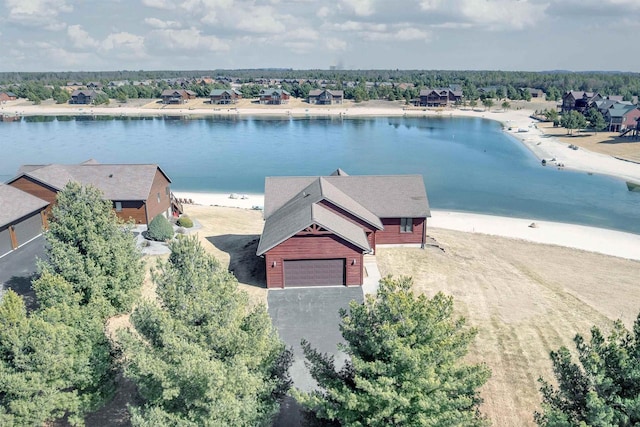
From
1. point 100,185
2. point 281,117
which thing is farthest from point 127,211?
point 281,117

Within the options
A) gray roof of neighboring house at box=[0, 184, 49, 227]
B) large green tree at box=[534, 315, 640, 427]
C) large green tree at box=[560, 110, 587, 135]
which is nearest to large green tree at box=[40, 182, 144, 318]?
gray roof of neighboring house at box=[0, 184, 49, 227]

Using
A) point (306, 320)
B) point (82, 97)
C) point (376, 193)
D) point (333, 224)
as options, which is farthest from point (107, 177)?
point (82, 97)

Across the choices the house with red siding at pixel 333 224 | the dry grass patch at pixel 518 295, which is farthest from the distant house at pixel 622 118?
the house with red siding at pixel 333 224

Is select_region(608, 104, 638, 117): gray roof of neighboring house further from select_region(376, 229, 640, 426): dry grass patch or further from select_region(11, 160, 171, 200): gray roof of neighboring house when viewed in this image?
select_region(11, 160, 171, 200): gray roof of neighboring house

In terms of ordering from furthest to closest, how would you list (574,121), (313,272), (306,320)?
(574,121)
(313,272)
(306,320)

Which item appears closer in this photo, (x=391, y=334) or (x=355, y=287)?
(x=391, y=334)

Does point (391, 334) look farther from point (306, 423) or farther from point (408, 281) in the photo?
point (306, 423)

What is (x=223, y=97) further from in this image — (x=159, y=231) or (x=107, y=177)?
(x=159, y=231)
